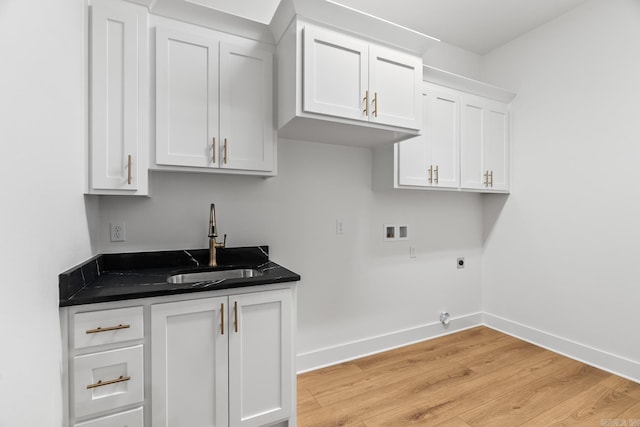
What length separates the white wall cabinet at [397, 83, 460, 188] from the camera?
2533 millimetres

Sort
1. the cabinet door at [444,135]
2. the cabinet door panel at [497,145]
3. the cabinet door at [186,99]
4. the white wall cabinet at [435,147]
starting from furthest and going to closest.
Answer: the cabinet door panel at [497,145], the cabinet door at [444,135], the white wall cabinet at [435,147], the cabinet door at [186,99]

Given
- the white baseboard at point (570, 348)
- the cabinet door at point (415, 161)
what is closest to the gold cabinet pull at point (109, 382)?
the cabinet door at point (415, 161)

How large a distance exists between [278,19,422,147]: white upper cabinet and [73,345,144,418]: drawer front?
147 cm

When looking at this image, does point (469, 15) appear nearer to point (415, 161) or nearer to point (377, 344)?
point (415, 161)

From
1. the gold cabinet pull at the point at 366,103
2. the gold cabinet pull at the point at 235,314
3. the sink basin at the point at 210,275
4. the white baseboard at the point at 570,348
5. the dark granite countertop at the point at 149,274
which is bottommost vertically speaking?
the white baseboard at the point at 570,348

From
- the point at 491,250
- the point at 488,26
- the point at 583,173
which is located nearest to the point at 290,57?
the point at 488,26

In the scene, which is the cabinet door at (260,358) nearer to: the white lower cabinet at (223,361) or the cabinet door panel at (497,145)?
the white lower cabinet at (223,361)

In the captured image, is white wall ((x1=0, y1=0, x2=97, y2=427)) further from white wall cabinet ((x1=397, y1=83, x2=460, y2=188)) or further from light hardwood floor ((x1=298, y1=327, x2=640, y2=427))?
white wall cabinet ((x1=397, y1=83, x2=460, y2=188))

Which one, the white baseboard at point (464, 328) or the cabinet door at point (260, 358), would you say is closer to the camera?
the cabinet door at point (260, 358)

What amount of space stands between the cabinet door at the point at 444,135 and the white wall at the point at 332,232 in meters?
0.34

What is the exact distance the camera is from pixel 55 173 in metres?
1.26

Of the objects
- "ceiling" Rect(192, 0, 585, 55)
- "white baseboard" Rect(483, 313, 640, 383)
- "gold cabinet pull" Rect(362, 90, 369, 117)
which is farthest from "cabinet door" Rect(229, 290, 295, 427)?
"white baseboard" Rect(483, 313, 640, 383)

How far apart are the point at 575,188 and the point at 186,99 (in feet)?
10.3

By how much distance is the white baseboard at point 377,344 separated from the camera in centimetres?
247
